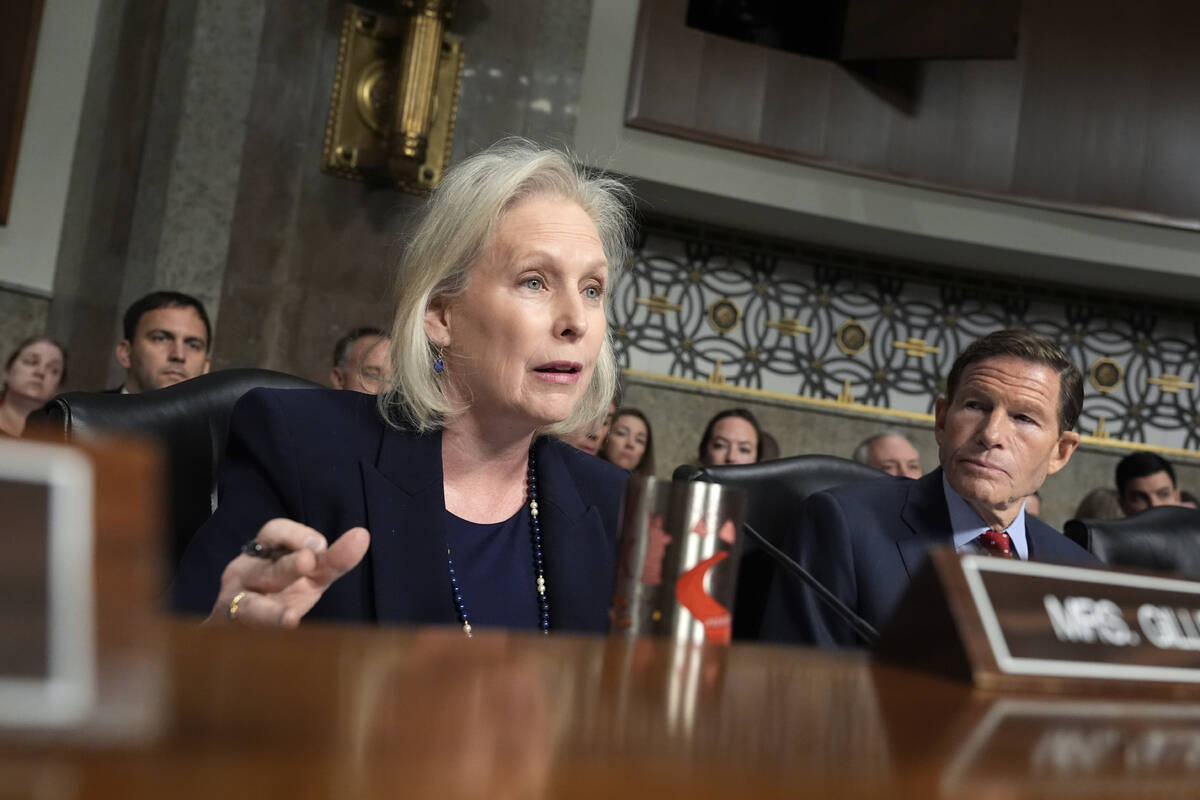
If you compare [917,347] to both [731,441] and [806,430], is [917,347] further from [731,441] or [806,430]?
[731,441]

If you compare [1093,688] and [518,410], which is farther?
[518,410]

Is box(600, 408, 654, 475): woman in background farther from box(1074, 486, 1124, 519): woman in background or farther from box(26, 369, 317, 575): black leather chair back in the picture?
box(26, 369, 317, 575): black leather chair back

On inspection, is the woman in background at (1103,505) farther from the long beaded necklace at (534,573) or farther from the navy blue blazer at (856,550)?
the long beaded necklace at (534,573)

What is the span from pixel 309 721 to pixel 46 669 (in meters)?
0.10

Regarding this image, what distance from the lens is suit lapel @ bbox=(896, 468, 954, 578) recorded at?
2273mm

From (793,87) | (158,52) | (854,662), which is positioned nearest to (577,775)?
(854,662)

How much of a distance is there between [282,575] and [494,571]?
25.1 inches

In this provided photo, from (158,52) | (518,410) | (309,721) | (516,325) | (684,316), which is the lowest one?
(309,721)

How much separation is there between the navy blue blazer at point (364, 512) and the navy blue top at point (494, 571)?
35mm

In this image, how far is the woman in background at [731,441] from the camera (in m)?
5.18

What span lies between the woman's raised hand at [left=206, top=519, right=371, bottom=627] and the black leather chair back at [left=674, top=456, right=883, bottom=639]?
133cm

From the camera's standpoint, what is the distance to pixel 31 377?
4.55m

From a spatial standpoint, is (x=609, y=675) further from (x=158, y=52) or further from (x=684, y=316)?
(x=684, y=316)

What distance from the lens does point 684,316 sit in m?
6.91
